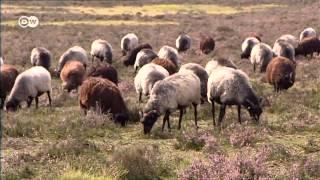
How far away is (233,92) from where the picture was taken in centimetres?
1459

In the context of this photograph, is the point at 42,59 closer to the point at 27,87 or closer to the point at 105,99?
the point at 27,87

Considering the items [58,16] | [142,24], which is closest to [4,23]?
[58,16]

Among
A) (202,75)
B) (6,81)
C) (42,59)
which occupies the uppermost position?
(202,75)

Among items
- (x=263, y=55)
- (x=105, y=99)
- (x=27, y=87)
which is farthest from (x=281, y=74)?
(x=27, y=87)

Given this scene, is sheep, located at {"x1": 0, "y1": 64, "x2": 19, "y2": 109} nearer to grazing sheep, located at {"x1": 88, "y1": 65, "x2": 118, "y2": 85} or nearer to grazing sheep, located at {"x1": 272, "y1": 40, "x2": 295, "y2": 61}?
grazing sheep, located at {"x1": 88, "y1": 65, "x2": 118, "y2": 85}

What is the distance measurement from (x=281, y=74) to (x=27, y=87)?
9.35m

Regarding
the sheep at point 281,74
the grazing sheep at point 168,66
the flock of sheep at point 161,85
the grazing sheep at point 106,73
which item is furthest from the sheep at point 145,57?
the sheep at point 281,74

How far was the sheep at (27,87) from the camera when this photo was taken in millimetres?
17438

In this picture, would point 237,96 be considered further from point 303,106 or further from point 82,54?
point 82,54

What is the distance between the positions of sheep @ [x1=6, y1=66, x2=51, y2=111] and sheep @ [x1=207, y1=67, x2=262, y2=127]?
6358 millimetres

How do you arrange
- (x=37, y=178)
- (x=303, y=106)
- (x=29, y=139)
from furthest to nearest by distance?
(x=303, y=106) → (x=29, y=139) → (x=37, y=178)

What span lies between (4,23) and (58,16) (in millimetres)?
9525

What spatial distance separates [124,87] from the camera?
22.1m

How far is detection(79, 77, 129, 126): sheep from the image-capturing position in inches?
596
